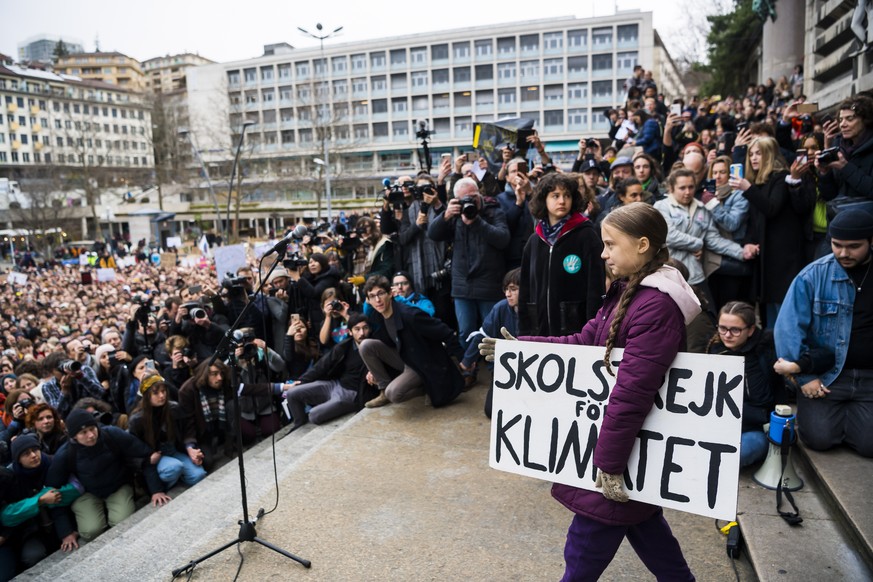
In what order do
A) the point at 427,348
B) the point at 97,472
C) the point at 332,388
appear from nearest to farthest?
the point at 97,472 < the point at 427,348 < the point at 332,388

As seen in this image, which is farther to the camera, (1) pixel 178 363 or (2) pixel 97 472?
(1) pixel 178 363

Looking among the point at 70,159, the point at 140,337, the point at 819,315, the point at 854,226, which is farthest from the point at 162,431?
the point at 70,159

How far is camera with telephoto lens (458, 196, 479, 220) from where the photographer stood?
5.20 metres

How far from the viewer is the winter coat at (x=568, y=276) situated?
3.74 m

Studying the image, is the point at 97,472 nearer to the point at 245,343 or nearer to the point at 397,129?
the point at 245,343

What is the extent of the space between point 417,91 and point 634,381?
Result: 66.7 meters

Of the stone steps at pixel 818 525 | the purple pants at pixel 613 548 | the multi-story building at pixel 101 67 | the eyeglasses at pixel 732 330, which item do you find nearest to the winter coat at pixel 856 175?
the eyeglasses at pixel 732 330

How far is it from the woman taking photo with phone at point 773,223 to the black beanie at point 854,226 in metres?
1.46

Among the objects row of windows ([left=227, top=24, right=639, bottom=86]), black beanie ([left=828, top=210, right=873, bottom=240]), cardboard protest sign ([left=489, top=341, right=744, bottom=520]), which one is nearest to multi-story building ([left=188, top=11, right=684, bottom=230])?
row of windows ([left=227, top=24, right=639, bottom=86])

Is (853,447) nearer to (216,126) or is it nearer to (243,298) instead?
(243,298)

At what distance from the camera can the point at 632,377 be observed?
6.48 ft

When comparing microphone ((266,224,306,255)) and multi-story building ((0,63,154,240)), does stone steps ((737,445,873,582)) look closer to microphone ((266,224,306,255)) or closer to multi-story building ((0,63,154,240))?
microphone ((266,224,306,255))

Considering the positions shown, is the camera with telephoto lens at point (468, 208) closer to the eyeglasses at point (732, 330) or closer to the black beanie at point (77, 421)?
the eyeglasses at point (732, 330)

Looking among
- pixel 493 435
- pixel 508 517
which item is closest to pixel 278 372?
pixel 508 517
